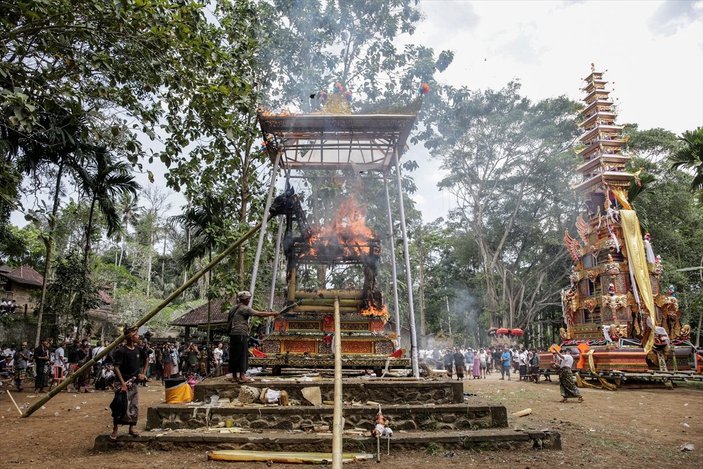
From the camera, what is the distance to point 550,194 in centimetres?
→ 3519

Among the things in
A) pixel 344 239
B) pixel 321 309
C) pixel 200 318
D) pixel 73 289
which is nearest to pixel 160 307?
pixel 321 309

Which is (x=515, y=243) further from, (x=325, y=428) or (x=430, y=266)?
(x=325, y=428)

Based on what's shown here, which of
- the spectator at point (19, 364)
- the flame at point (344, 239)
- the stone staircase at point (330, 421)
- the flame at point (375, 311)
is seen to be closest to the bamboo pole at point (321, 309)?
the flame at point (375, 311)

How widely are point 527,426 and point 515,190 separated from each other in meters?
30.7

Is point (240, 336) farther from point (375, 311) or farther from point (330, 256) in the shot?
point (330, 256)

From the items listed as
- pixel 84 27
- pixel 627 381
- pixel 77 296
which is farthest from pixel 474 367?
pixel 84 27

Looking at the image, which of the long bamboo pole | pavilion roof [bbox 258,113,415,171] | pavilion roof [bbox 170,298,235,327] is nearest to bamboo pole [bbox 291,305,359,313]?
the long bamboo pole

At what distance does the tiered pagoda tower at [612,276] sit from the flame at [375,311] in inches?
543

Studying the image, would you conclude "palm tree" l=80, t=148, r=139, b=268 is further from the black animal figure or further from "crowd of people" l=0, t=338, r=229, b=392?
the black animal figure

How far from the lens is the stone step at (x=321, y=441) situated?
6.73m

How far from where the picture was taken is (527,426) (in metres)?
8.01

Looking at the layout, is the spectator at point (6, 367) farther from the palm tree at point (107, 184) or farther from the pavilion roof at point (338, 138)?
the pavilion roof at point (338, 138)

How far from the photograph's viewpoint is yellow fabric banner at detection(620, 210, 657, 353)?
2008 centimetres

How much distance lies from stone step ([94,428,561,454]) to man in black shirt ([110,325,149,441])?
12.7 inches
